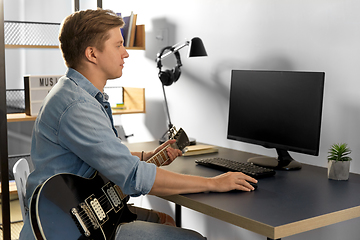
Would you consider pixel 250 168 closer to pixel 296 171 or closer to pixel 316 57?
pixel 296 171

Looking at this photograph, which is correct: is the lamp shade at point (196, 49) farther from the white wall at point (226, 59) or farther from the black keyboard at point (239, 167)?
the black keyboard at point (239, 167)

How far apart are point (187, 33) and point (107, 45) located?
4.44ft

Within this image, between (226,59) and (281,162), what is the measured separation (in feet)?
2.74

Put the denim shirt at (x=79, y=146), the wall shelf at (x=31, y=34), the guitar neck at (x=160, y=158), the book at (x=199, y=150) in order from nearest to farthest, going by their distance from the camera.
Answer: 1. the denim shirt at (x=79, y=146)
2. the guitar neck at (x=160, y=158)
3. the book at (x=199, y=150)
4. the wall shelf at (x=31, y=34)

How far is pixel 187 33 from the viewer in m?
2.71

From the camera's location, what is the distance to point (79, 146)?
127cm

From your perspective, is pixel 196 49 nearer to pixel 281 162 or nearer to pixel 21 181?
pixel 281 162

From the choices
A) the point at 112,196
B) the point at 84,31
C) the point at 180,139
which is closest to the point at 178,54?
the point at 180,139

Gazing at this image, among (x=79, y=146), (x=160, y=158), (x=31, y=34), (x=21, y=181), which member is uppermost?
(x=31, y=34)

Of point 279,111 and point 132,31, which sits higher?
point 132,31

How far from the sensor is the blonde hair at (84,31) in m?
1.40

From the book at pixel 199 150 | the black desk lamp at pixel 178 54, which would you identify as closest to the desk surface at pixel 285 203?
the book at pixel 199 150

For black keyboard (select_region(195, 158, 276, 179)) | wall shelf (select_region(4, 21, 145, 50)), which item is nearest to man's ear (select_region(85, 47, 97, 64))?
black keyboard (select_region(195, 158, 276, 179))

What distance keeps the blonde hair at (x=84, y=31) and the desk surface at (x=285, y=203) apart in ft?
1.91
